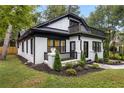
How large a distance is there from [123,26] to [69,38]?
10.5 metres

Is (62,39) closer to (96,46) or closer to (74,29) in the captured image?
(74,29)

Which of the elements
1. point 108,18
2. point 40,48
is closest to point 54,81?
point 40,48

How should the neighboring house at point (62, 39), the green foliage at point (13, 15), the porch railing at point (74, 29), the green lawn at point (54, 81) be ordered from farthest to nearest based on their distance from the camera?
the porch railing at point (74, 29), the neighboring house at point (62, 39), the green foliage at point (13, 15), the green lawn at point (54, 81)

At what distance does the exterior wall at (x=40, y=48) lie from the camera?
39.8 ft

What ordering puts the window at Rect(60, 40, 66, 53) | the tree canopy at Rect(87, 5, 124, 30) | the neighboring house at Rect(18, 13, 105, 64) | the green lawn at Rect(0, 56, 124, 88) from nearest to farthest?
1. the green lawn at Rect(0, 56, 124, 88)
2. the neighboring house at Rect(18, 13, 105, 64)
3. the window at Rect(60, 40, 66, 53)
4. the tree canopy at Rect(87, 5, 124, 30)

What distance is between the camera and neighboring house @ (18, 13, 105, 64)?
483 inches

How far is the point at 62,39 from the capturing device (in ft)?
46.3

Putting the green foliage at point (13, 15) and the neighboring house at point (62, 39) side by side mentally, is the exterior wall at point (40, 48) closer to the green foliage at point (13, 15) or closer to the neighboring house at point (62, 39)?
the neighboring house at point (62, 39)

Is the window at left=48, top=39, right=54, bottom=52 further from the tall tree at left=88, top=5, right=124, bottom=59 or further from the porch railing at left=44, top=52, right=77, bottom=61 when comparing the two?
the tall tree at left=88, top=5, right=124, bottom=59

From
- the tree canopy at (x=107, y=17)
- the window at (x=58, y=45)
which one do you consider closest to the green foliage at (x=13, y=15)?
the window at (x=58, y=45)

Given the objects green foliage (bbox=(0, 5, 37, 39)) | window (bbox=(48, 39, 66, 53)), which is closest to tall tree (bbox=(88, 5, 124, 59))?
window (bbox=(48, 39, 66, 53))

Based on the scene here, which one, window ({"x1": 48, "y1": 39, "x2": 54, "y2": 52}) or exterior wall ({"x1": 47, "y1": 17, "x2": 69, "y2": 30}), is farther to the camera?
exterior wall ({"x1": 47, "y1": 17, "x2": 69, "y2": 30})

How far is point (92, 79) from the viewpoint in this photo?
8117 mm
